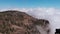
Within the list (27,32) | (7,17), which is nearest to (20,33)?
(27,32)

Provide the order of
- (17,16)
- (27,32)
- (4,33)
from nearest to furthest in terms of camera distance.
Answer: (4,33) < (27,32) < (17,16)

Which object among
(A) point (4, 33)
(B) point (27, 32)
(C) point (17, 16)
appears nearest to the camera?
(A) point (4, 33)

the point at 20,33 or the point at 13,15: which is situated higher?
the point at 13,15

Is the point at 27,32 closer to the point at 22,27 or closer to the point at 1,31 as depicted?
the point at 22,27

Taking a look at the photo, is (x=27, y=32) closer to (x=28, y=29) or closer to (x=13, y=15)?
(x=28, y=29)

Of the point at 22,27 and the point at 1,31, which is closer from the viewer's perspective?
the point at 1,31

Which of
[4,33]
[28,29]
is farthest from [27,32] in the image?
[4,33]
